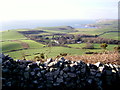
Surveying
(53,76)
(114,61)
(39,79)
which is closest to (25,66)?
(39,79)

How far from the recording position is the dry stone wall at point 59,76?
924cm

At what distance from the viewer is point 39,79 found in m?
9.35

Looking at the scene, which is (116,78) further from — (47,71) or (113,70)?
(47,71)

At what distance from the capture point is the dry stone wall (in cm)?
924

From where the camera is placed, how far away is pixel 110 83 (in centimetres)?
955

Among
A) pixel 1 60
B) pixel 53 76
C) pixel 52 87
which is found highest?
pixel 1 60

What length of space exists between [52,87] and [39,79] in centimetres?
98

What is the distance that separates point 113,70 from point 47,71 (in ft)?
14.6

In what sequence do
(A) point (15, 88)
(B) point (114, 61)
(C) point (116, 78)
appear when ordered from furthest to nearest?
(B) point (114, 61)
(C) point (116, 78)
(A) point (15, 88)

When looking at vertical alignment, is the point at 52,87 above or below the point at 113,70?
below

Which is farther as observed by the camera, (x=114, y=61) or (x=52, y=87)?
(x=114, y=61)

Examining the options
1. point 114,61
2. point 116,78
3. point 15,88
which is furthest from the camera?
point 114,61

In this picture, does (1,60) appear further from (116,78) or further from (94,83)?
(116,78)

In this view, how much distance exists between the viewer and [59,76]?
30.7 ft
